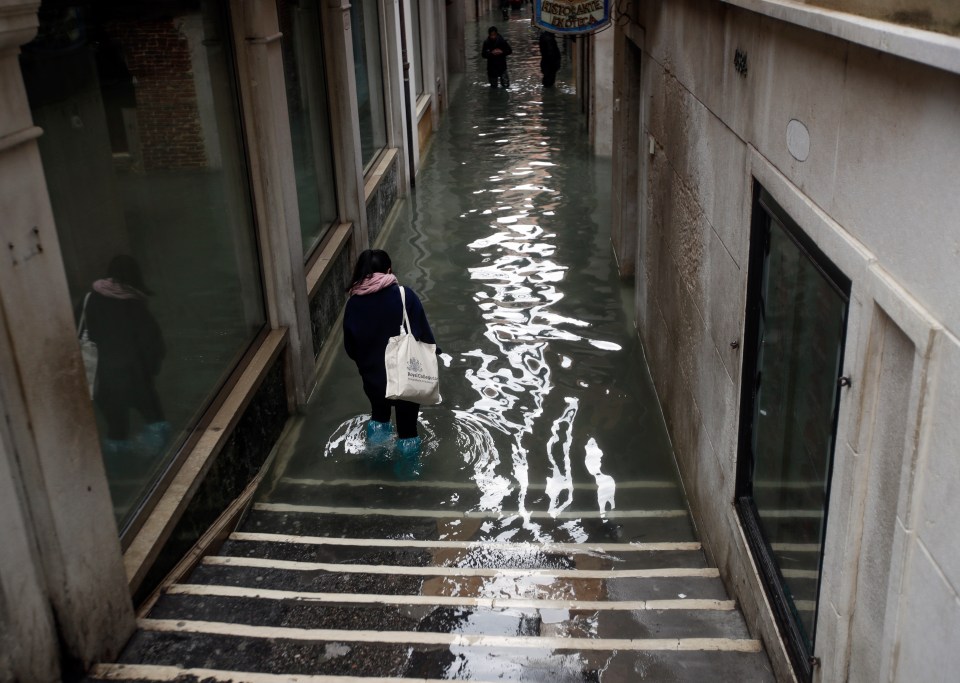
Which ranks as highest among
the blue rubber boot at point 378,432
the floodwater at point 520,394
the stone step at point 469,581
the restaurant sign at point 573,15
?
the restaurant sign at point 573,15

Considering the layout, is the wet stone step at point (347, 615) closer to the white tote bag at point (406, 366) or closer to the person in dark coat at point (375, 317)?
the white tote bag at point (406, 366)

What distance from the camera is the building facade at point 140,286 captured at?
4000 millimetres

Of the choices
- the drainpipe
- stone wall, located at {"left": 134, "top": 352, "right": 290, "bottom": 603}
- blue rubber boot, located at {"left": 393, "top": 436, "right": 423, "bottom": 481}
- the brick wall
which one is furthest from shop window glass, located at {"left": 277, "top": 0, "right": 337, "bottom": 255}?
the drainpipe

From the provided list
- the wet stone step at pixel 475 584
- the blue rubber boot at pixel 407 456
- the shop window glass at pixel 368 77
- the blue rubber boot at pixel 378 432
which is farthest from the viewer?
the shop window glass at pixel 368 77

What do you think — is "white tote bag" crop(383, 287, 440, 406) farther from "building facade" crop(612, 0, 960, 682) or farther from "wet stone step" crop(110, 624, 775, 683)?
"wet stone step" crop(110, 624, 775, 683)

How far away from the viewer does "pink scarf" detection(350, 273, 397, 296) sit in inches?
268

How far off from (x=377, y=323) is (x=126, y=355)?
1889 millimetres

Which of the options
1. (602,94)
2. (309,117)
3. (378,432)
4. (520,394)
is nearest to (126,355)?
(378,432)

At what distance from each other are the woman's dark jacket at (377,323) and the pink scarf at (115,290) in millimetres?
1577

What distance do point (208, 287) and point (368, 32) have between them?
7.92 metres

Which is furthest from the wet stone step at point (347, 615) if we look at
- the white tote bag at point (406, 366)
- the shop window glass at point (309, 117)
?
the shop window glass at point (309, 117)

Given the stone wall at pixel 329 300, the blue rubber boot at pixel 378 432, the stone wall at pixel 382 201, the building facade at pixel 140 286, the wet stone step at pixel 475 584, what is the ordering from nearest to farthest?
1. the building facade at pixel 140 286
2. the wet stone step at pixel 475 584
3. the blue rubber boot at pixel 378 432
4. the stone wall at pixel 329 300
5. the stone wall at pixel 382 201

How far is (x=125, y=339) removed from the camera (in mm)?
5465

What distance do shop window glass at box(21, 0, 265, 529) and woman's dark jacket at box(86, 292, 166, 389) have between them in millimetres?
10
